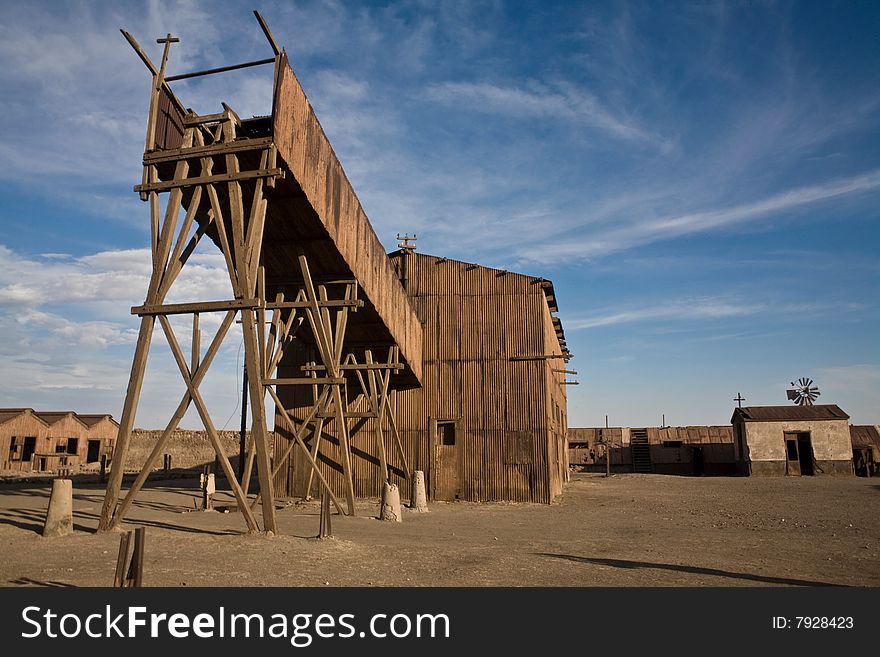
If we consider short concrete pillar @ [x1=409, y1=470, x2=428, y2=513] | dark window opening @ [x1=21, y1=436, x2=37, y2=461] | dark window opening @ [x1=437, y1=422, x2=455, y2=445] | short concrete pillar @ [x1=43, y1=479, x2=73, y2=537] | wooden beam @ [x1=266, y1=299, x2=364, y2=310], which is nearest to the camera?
short concrete pillar @ [x1=43, y1=479, x2=73, y2=537]

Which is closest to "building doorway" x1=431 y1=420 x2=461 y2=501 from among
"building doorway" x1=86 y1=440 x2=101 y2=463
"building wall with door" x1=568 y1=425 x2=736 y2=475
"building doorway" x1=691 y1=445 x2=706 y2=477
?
"building wall with door" x1=568 y1=425 x2=736 y2=475

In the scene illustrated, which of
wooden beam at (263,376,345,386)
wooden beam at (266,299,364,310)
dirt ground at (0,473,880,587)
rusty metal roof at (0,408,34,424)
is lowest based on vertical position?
dirt ground at (0,473,880,587)

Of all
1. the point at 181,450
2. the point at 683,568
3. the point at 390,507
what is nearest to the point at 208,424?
the point at 390,507

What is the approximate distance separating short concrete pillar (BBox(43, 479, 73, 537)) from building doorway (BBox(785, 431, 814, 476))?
39160 mm

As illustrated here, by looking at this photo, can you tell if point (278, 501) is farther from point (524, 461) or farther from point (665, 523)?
point (665, 523)

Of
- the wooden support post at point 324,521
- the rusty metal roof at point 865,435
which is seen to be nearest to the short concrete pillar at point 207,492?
the wooden support post at point 324,521

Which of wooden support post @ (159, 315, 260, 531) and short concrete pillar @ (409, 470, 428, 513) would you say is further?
short concrete pillar @ (409, 470, 428, 513)

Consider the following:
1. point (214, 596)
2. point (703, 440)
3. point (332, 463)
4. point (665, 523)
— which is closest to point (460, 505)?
point (332, 463)

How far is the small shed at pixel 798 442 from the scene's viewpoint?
1448 inches

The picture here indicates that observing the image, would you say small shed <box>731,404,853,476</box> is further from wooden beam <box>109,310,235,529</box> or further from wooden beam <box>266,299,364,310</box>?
wooden beam <box>109,310,235,529</box>

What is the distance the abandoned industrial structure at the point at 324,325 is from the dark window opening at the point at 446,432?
0.04 m

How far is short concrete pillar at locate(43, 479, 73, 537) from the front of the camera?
10367 millimetres

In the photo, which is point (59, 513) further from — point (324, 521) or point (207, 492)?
point (207, 492)

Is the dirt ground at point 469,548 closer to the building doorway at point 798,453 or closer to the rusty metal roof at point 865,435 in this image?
the building doorway at point 798,453
